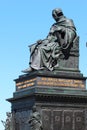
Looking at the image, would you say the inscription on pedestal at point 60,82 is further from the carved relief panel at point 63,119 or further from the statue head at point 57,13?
the statue head at point 57,13

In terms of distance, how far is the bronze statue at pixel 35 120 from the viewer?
1137 inches

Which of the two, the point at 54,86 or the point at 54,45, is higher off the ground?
the point at 54,45

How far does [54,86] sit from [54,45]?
8.10ft

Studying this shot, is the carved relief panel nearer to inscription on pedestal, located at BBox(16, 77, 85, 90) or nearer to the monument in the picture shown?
the monument

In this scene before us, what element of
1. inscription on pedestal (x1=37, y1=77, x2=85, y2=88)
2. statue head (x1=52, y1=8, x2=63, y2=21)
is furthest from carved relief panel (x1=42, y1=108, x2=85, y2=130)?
statue head (x1=52, y1=8, x2=63, y2=21)

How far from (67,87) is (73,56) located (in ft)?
7.02

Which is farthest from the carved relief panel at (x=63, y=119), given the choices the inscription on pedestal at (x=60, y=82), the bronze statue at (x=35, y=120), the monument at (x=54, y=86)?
the inscription on pedestal at (x=60, y=82)

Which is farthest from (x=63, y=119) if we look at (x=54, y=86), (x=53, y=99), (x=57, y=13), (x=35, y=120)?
(x=57, y=13)

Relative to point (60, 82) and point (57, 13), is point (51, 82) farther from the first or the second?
point (57, 13)

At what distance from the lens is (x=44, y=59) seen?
101 ft

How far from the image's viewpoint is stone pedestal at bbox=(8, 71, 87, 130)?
2998 centimetres

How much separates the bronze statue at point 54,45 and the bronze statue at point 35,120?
2.83 m

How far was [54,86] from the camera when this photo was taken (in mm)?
30703

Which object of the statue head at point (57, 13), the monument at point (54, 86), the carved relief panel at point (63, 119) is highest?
the statue head at point (57, 13)
